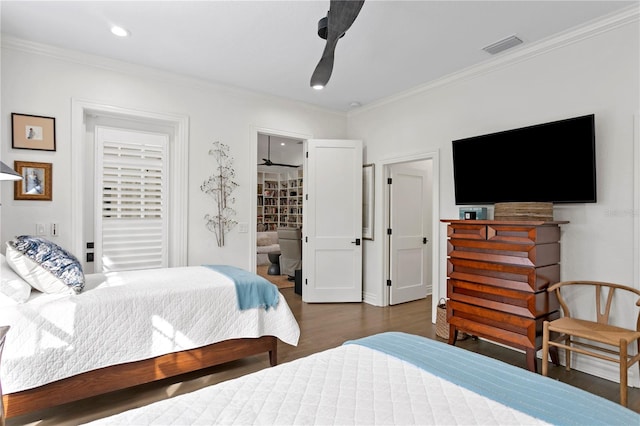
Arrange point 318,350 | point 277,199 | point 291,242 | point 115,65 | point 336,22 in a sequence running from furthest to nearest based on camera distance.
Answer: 1. point 277,199
2. point 291,242
3. point 115,65
4. point 318,350
5. point 336,22

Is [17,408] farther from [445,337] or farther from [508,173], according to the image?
[508,173]

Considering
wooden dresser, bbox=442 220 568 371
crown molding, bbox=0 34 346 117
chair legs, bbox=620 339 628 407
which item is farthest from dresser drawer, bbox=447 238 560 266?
crown molding, bbox=0 34 346 117

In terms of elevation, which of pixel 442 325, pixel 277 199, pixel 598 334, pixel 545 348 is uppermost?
pixel 277 199

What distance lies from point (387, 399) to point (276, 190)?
8.90 meters

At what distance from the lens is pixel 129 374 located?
2.36 metres

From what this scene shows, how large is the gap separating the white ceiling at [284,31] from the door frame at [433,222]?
0.94 metres

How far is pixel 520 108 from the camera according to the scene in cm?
336

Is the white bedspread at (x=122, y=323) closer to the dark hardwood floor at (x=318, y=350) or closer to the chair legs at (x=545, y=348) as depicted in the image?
the dark hardwood floor at (x=318, y=350)

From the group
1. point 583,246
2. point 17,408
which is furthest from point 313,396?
point 583,246

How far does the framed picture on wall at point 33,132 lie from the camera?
10.2 ft

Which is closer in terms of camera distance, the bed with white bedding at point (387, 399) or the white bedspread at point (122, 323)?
the bed with white bedding at point (387, 399)

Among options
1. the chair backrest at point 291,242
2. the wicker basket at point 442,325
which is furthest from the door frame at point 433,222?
the chair backrest at point 291,242

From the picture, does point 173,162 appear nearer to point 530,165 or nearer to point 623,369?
point 530,165

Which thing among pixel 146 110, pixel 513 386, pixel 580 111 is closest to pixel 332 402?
pixel 513 386
